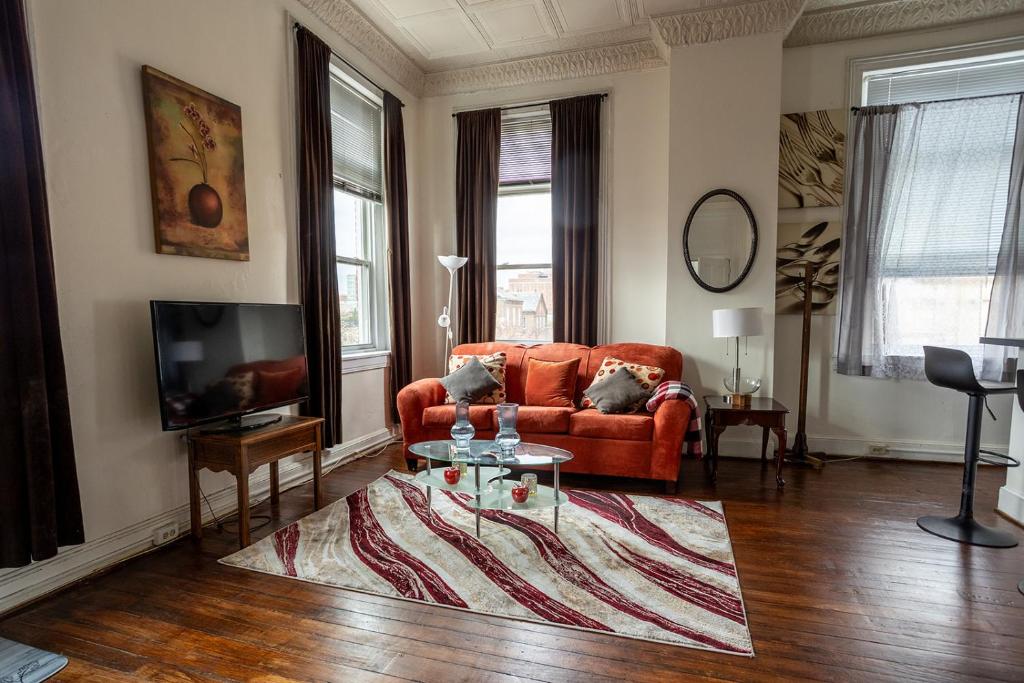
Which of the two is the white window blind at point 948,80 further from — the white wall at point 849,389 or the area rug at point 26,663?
the area rug at point 26,663

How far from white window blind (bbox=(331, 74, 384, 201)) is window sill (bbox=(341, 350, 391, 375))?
1312 millimetres

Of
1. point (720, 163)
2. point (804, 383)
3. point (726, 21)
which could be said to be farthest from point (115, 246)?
point (804, 383)

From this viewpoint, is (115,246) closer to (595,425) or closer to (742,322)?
(595,425)

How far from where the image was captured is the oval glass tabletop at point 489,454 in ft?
8.62

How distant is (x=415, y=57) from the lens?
15.2 ft

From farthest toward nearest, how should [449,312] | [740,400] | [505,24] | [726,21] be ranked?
[449,312]
[505,24]
[726,21]
[740,400]

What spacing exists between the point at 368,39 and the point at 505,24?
3.61 feet

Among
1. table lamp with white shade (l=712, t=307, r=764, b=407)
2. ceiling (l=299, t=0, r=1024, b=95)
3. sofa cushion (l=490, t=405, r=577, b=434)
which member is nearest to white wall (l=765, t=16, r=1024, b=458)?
ceiling (l=299, t=0, r=1024, b=95)

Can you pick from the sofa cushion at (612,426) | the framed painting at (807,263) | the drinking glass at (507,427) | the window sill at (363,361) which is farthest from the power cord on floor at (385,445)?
the framed painting at (807,263)

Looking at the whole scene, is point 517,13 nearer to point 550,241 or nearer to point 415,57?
point 415,57

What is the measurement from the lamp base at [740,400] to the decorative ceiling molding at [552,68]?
2847 millimetres

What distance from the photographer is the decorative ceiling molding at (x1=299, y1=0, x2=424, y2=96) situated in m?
3.66

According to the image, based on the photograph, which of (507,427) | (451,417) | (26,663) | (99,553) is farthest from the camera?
(451,417)

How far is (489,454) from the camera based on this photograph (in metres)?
2.70
